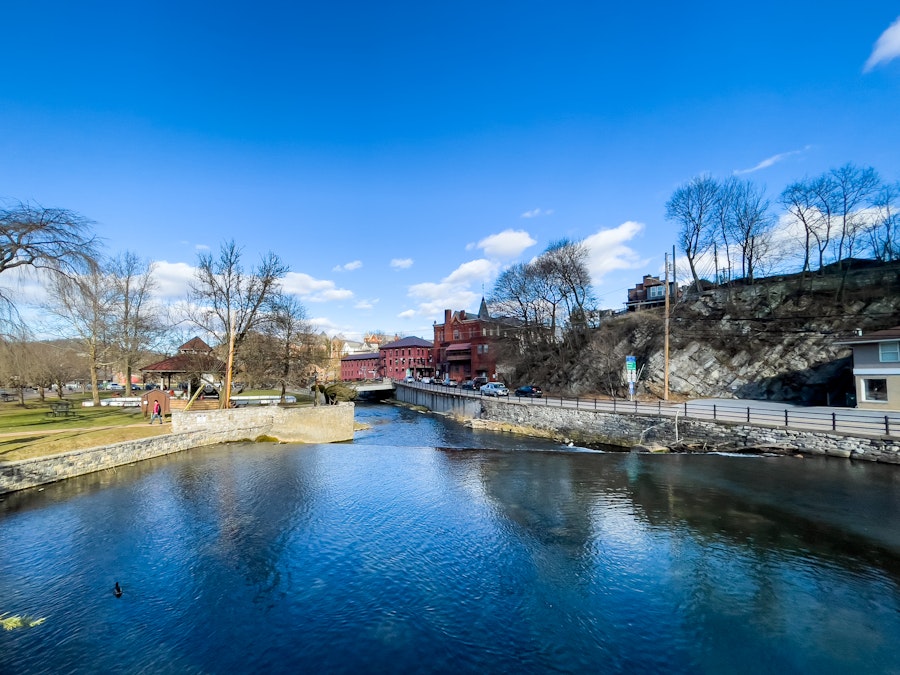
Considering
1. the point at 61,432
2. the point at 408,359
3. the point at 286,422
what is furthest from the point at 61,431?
the point at 408,359

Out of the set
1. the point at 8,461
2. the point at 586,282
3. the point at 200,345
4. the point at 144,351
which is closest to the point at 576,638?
the point at 8,461

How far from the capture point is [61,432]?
21.0 meters

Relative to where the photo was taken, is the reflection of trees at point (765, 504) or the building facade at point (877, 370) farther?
the building facade at point (877, 370)

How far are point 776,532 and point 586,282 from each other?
44.3 metres

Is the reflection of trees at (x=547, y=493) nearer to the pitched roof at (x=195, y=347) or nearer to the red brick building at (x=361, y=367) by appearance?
the pitched roof at (x=195, y=347)

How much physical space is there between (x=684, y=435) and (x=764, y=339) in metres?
19.5

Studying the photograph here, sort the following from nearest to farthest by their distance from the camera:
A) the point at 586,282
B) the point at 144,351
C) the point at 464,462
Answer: the point at 464,462 < the point at 144,351 < the point at 586,282

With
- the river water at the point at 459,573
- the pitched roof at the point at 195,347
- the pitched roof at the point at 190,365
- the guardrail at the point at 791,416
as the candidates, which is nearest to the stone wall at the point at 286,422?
the pitched roof at the point at 190,365

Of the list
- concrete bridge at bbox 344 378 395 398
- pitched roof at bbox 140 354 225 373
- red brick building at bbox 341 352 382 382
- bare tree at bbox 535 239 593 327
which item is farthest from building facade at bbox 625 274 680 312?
red brick building at bbox 341 352 382 382

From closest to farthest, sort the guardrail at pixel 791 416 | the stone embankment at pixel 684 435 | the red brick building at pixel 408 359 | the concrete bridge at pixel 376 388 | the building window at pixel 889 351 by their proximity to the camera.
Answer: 1. the stone embankment at pixel 684 435
2. the guardrail at pixel 791 416
3. the building window at pixel 889 351
4. the concrete bridge at pixel 376 388
5. the red brick building at pixel 408 359

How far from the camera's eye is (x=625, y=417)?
1089 inches

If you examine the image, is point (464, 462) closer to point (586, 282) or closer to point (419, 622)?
point (419, 622)

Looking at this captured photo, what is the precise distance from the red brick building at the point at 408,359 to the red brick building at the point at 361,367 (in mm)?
5475

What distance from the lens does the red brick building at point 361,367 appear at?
112262 mm
